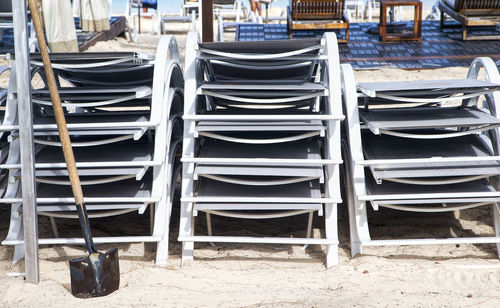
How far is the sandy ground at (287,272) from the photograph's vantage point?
2.48m

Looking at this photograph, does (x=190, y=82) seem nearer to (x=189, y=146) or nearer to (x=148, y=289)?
(x=189, y=146)

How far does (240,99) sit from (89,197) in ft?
2.95

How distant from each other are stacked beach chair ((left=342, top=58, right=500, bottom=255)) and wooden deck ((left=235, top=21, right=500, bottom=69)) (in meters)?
4.02

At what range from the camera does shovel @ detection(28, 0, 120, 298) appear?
255cm

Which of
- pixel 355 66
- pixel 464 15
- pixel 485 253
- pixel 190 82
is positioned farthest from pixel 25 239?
pixel 464 15

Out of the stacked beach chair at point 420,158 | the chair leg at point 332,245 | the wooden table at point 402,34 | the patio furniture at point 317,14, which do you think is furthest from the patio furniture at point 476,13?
the chair leg at point 332,245

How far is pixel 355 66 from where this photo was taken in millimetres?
6996

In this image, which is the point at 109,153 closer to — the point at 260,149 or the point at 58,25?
the point at 260,149

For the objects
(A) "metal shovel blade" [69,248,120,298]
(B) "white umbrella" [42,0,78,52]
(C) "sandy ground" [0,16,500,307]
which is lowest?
(C) "sandy ground" [0,16,500,307]

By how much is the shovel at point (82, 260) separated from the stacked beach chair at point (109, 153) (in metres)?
0.16

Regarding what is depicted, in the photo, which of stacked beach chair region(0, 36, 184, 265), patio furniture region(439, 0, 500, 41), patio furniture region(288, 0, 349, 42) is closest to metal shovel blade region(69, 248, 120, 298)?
stacked beach chair region(0, 36, 184, 265)

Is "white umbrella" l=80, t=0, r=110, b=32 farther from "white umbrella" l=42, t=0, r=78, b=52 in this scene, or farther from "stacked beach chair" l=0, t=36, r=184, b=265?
"stacked beach chair" l=0, t=36, r=184, b=265

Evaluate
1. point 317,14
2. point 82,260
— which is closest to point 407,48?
point 317,14

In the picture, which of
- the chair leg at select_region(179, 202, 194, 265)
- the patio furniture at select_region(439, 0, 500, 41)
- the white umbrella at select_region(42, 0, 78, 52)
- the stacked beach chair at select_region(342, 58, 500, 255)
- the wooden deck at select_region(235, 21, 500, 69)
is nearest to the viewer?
the stacked beach chair at select_region(342, 58, 500, 255)
